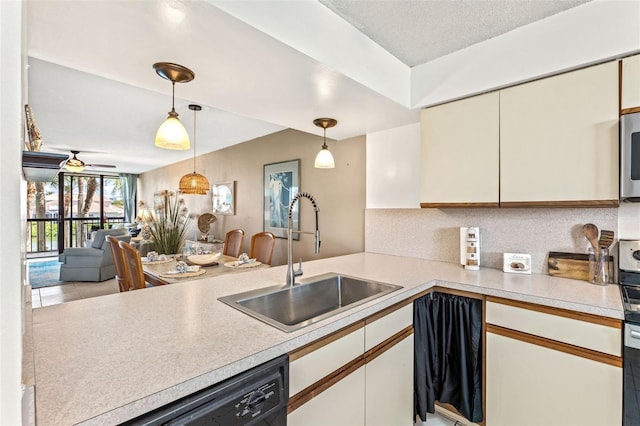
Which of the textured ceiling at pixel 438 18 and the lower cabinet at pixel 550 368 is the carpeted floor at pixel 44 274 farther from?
the lower cabinet at pixel 550 368

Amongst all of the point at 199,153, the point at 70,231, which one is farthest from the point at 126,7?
the point at 70,231

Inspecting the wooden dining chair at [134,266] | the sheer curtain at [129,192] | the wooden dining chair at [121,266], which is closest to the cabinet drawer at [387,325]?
the wooden dining chair at [134,266]

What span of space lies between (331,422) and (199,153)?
5.05 metres

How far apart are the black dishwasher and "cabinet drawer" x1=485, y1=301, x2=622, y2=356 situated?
1.19 m

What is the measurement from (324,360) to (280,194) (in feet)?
8.98

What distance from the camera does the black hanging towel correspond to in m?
1.59

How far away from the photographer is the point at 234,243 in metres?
3.54

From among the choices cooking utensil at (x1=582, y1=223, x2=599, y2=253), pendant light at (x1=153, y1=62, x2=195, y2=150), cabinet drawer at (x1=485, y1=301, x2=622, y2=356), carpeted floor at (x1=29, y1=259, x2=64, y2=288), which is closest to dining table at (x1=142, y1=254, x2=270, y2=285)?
pendant light at (x1=153, y1=62, x2=195, y2=150)

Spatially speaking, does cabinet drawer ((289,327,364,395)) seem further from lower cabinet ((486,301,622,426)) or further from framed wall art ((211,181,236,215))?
framed wall art ((211,181,236,215))

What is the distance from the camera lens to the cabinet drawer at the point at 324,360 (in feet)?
3.16

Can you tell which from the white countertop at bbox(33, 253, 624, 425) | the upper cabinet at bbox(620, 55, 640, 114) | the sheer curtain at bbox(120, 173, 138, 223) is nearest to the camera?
the white countertop at bbox(33, 253, 624, 425)

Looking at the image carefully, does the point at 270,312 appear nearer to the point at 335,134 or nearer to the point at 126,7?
the point at 126,7

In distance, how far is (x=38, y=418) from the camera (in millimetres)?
547

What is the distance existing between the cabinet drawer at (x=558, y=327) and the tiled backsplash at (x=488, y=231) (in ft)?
1.85
